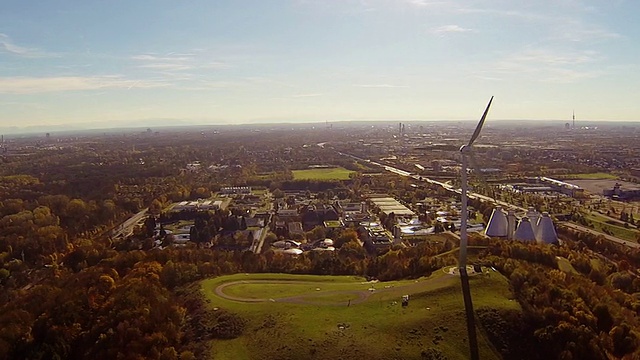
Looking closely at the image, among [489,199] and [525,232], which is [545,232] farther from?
[489,199]

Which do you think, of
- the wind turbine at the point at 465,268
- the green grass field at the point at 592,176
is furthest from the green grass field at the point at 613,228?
the green grass field at the point at 592,176

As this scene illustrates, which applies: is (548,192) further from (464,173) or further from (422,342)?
(422,342)

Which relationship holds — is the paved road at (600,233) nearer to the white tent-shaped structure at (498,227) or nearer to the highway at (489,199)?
the highway at (489,199)

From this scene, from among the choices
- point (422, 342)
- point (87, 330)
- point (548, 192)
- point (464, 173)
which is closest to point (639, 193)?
point (548, 192)

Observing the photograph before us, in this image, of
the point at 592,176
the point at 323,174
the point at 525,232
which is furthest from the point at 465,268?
the point at 592,176

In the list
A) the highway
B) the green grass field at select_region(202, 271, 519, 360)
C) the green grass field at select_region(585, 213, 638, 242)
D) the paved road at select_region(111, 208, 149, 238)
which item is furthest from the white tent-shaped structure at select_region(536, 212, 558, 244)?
the paved road at select_region(111, 208, 149, 238)
